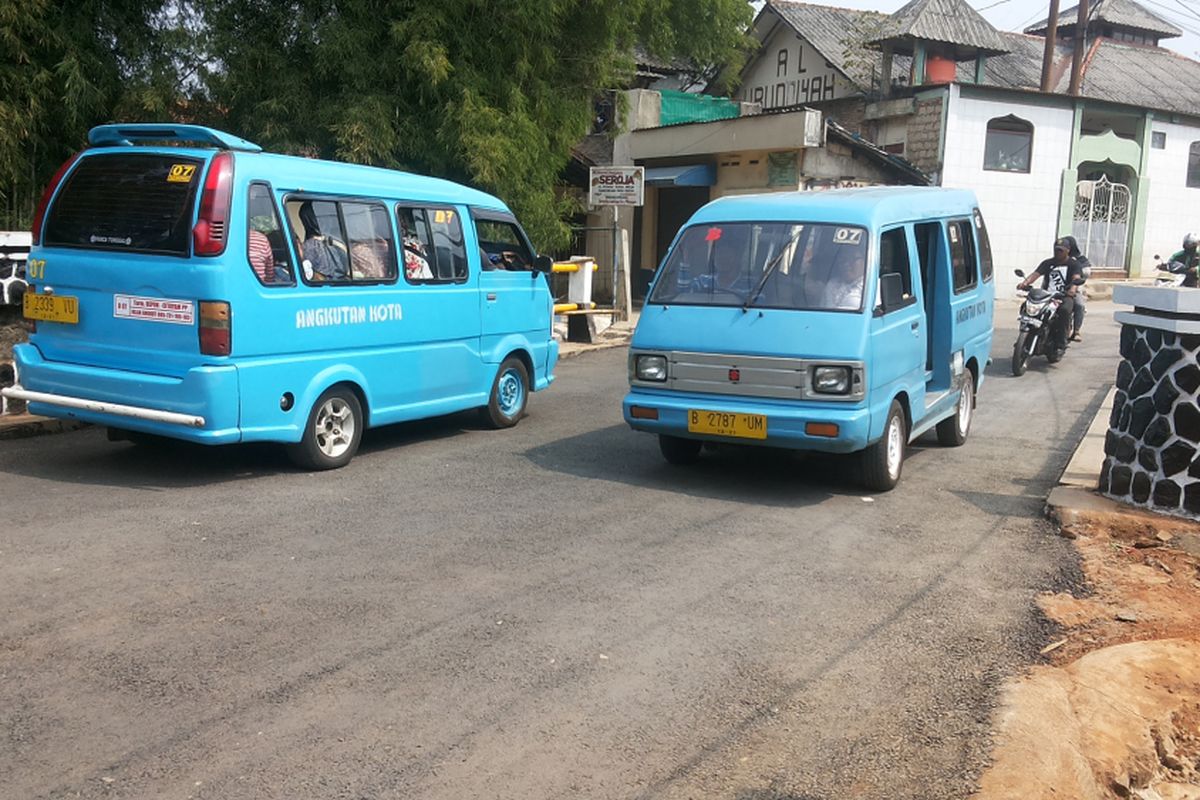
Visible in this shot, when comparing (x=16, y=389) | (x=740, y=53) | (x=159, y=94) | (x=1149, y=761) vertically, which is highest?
(x=740, y=53)

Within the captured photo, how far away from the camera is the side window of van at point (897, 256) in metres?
7.94

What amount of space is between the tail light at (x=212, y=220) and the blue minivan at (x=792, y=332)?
281 centimetres

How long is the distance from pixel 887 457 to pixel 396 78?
7.92 metres

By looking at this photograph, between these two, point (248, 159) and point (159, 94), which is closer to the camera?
point (248, 159)

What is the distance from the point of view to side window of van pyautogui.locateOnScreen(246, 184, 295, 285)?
7.07 metres

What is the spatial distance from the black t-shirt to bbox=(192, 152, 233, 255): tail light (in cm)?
1115

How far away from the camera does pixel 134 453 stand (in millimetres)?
8086

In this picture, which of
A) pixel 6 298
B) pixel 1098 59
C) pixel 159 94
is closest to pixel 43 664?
pixel 6 298

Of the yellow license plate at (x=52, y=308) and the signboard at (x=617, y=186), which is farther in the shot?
the signboard at (x=617, y=186)

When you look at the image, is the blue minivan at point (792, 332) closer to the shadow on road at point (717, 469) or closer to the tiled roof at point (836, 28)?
the shadow on road at point (717, 469)

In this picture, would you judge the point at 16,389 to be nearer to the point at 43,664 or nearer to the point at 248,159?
the point at 248,159

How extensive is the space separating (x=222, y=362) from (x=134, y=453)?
1694mm

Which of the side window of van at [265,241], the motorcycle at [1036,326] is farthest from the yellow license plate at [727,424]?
the motorcycle at [1036,326]

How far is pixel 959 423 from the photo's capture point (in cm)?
955
